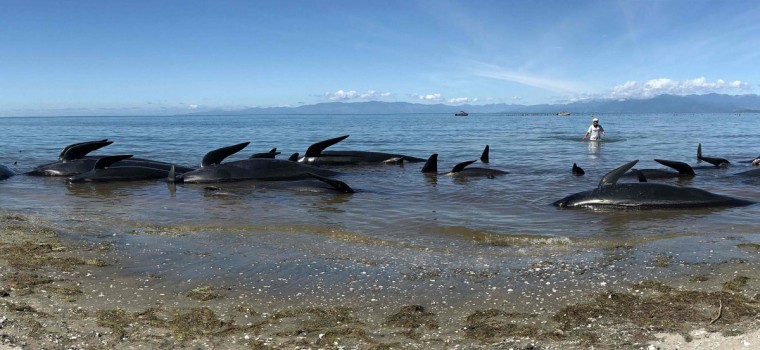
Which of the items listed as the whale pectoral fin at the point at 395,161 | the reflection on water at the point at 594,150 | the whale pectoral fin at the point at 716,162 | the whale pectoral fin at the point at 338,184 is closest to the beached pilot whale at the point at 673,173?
the whale pectoral fin at the point at 716,162

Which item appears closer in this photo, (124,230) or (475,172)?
(124,230)

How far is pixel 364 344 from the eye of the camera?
15.1 feet

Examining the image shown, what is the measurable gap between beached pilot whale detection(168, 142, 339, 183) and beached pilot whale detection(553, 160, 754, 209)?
6.90 metres

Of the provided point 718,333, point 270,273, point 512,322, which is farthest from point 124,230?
point 718,333

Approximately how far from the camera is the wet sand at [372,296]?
466cm

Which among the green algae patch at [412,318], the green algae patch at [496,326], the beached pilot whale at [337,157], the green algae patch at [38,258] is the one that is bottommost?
the green algae patch at [412,318]

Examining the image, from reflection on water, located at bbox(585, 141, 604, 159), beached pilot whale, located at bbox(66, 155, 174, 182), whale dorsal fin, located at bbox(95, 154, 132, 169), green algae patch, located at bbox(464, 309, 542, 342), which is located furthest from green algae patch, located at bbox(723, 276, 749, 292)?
reflection on water, located at bbox(585, 141, 604, 159)

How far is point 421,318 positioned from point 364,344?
74cm

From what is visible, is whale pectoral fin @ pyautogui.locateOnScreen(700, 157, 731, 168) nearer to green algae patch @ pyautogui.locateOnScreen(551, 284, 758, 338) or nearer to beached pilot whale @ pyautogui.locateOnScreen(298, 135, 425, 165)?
beached pilot whale @ pyautogui.locateOnScreen(298, 135, 425, 165)

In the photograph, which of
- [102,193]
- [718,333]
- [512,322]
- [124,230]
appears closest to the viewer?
[718,333]

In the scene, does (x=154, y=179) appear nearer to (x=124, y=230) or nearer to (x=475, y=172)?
(x=124, y=230)

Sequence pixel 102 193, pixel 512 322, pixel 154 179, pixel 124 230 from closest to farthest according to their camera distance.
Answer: pixel 512 322 < pixel 124 230 < pixel 102 193 < pixel 154 179

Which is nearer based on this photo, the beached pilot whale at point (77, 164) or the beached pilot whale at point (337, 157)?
the beached pilot whale at point (77, 164)

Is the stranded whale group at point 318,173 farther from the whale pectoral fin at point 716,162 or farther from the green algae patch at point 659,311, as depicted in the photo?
the green algae patch at point 659,311
